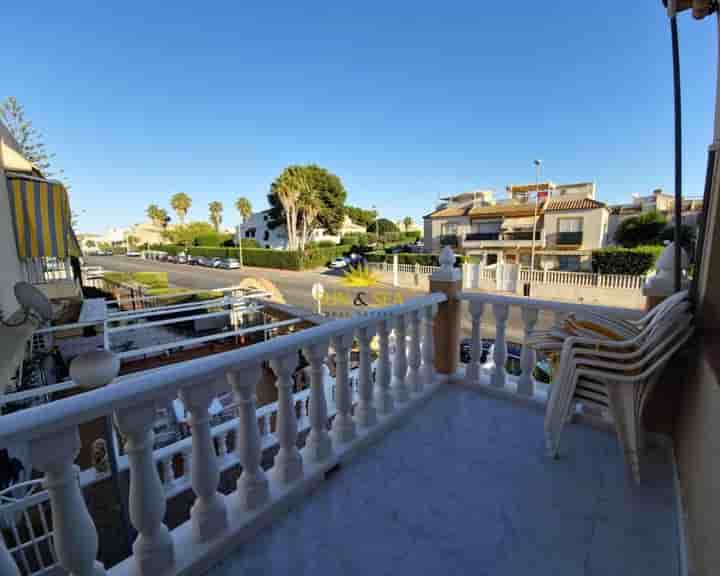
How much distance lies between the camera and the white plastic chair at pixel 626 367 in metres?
1.45

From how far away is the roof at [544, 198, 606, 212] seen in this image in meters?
16.8

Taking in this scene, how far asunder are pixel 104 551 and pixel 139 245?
193 ft

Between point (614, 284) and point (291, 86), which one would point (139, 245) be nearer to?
point (291, 86)

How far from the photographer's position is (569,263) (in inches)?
696

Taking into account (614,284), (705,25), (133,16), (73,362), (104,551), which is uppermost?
(133,16)

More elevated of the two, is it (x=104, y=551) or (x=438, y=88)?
(x=438, y=88)

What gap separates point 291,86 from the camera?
13219 millimetres

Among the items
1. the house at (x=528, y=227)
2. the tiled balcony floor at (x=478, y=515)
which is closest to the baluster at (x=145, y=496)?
the tiled balcony floor at (x=478, y=515)

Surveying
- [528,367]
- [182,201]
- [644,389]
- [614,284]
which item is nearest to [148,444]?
[644,389]

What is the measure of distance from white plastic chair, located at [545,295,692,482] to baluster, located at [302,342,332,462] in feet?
4.03

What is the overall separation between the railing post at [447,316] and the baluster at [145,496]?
200 cm

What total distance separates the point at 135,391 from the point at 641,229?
21876mm

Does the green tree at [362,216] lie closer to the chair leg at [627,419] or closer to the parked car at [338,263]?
the parked car at [338,263]

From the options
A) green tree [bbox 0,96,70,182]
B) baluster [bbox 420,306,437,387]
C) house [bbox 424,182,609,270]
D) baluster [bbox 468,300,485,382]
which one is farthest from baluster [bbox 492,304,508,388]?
house [bbox 424,182,609,270]
